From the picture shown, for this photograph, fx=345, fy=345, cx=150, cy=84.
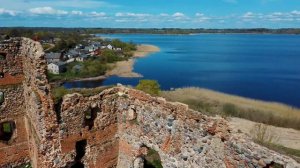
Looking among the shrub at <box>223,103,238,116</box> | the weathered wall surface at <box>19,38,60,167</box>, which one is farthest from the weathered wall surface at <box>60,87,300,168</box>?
the shrub at <box>223,103,238,116</box>

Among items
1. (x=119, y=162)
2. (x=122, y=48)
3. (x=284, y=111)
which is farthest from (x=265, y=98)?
(x=122, y=48)

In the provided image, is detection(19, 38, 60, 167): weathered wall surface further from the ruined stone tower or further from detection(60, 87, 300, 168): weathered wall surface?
detection(60, 87, 300, 168): weathered wall surface

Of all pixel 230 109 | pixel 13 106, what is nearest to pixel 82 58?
pixel 230 109

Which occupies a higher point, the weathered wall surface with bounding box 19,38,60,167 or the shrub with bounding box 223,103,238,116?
A: the weathered wall surface with bounding box 19,38,60,167

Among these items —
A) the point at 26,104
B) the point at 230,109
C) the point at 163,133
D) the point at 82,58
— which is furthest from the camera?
the point at 82,58

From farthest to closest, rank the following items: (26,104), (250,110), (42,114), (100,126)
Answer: (250,110) < (26,104) < (100,126) < (42,114)

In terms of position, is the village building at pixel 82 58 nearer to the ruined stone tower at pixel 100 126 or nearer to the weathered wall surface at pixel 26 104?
the weathered wall surface at pixel 26 104

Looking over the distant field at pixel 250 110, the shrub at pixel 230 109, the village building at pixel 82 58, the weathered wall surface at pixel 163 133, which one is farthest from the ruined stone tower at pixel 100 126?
the village building at pixel 82 58

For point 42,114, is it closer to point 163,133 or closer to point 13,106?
point 13,106
